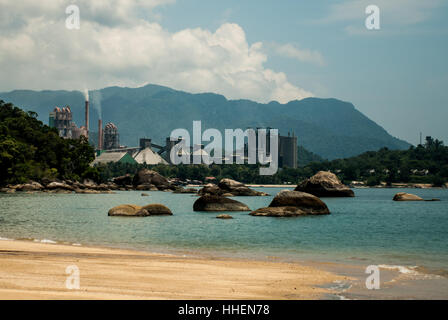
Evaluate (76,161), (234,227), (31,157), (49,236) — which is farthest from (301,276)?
(76,161)

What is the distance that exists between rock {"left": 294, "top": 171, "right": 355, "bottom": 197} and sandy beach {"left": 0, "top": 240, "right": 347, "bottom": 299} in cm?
6332

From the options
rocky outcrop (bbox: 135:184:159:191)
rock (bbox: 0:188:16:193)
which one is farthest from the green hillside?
rocky outcrop (bbox: 135:184:159:191)

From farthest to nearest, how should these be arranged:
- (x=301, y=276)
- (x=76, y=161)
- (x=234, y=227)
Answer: (x=76, y=161)
(x=234, y=227)
(x=301, y=276)

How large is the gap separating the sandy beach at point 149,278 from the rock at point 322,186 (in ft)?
208

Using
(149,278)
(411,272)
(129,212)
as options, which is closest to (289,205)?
(129,212)

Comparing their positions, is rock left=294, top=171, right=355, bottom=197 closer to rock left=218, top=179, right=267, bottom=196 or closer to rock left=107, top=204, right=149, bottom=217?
rock left=218, top=179, right=267, bottom=196

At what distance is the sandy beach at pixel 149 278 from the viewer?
11.4m

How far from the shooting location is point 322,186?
83.0 meters

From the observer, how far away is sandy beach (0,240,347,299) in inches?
450

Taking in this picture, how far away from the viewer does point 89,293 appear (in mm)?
11023

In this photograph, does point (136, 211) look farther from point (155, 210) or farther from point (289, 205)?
point (289, 205)

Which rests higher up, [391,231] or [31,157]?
[31,157]
